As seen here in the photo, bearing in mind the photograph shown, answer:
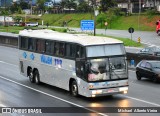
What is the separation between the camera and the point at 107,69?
60.5 feet

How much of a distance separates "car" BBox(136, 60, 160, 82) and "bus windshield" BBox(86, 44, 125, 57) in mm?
6656

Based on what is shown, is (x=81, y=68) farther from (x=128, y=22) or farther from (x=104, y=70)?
(x=128, y=22)

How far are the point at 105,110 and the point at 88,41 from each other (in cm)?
382

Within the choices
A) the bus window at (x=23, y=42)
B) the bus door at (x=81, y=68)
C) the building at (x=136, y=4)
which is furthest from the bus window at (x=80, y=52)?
the building at (x=136, y=4)

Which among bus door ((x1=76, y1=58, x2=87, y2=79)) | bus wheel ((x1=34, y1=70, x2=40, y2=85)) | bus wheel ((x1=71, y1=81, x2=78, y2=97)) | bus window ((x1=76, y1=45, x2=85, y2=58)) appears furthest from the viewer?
bus wheel ((x1=34, y1=70, x2=40, y2=85))

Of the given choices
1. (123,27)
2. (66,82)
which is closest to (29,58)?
(66,82)

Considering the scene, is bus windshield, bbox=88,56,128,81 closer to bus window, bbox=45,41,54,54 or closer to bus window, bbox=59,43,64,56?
bus window, bbox=59,43,64,56

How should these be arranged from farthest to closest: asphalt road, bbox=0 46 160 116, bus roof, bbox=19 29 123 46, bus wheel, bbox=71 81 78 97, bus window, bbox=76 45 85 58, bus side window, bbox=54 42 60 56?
1. bus side window, bbox=54 42 60 56
2. bus wheel, bbox=71 81 78 97
3. bus roof, bbox=19 29 123 46
4. bus window, bbox=76 45 85 58
5. asphalt road, bbox=0 46 160 116

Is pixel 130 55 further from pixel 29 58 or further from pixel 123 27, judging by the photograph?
pixel 123 27

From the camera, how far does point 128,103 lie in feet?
59.6

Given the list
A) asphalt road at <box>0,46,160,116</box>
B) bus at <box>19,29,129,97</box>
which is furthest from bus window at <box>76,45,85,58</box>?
asphalt road at <box>0,46,160,116</box>

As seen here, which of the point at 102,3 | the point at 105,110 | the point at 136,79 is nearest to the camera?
the point at 105,110

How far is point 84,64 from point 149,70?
27.3 feet

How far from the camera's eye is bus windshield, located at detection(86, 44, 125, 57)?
60.7ft
